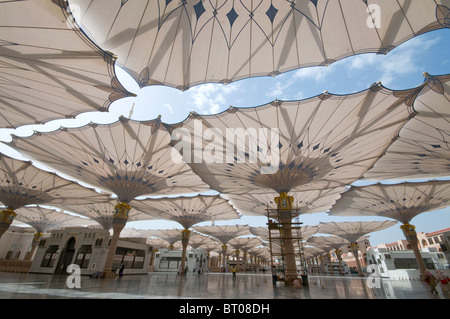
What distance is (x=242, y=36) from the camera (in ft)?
41.0

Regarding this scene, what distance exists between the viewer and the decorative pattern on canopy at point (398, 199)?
2370cm

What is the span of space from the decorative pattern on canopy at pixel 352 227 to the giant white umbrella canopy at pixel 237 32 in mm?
35853

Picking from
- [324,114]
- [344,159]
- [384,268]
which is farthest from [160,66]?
[384,268]

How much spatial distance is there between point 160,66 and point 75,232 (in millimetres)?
26743

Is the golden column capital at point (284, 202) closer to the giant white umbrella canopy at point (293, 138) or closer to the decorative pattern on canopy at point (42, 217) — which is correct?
the giant white umbrella canopy at point (293, 138)

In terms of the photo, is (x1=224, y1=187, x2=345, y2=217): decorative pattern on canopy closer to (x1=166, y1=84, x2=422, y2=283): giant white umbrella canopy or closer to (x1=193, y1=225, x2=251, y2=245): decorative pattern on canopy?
(x1=166, y1=84, x2=422, y2=283): giant white umbrella canopy

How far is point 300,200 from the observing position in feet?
94.4

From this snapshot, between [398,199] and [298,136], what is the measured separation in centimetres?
2009

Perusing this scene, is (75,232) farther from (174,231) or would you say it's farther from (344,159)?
(344,159)

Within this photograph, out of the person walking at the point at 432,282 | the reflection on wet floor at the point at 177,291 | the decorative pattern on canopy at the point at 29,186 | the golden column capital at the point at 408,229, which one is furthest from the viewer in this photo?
the golden column capital at the point at 408,229

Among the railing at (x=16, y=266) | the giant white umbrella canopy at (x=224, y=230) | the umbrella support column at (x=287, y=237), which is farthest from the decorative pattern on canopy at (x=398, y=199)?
the railing at (x=16, y=266)

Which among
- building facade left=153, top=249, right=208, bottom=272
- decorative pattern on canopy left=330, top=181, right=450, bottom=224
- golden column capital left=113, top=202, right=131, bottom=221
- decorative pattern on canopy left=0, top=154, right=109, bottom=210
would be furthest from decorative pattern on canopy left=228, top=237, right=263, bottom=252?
golden column capital left=113, top=202, right=131, bottom=221

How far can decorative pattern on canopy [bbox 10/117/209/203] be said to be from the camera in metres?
15.9

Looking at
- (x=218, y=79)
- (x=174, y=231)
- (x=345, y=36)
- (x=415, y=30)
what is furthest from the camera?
(x=174, y=231)
